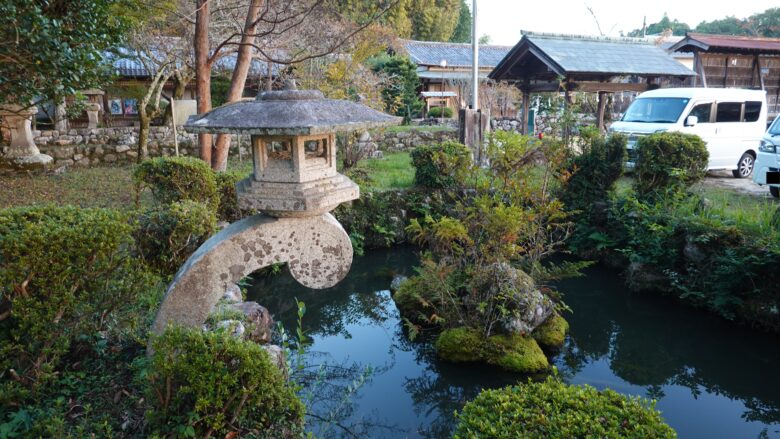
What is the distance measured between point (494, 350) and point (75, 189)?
9.43 meters

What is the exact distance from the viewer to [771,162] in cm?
975

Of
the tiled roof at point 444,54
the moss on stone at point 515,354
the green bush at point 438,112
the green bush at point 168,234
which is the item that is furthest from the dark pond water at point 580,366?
the tiled roof at point 444,54

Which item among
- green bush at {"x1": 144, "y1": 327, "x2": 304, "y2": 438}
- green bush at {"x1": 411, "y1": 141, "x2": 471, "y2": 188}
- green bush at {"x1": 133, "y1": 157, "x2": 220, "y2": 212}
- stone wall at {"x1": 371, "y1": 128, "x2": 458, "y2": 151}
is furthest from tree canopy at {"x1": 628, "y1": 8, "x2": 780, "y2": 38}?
green bush at {"x1": 144, "y1": 327, "x2": 304, "y2": 438}

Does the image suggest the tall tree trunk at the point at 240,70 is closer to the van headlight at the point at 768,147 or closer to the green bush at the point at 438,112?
the van headlight at the point at 768,147

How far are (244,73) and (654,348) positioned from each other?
24.9ft

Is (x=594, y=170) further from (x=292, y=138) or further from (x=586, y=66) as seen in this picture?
(x=292, y=138)

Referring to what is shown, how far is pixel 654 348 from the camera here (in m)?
6.41

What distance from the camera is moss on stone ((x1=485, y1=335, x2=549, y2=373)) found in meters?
5.68

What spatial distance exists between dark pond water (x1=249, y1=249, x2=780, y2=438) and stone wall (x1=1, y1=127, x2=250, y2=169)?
28.0ft

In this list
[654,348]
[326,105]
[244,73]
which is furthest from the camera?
[244,73]

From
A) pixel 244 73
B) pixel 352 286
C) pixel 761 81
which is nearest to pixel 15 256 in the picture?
pixel 352 286

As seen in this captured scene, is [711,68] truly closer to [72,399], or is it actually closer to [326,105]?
[326,105]

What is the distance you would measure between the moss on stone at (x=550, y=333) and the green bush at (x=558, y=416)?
3.09 meters

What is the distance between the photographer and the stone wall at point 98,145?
1354cm
